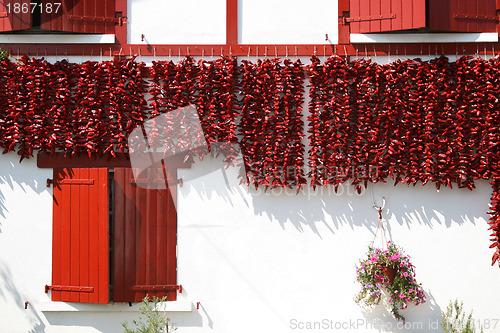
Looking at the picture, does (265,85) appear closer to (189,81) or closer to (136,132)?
(189,81)

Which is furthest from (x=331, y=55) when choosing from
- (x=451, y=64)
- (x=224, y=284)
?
(x=224, y=284)

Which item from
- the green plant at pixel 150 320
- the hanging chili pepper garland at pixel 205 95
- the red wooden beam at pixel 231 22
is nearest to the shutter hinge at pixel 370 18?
the red wooden beam at pixel 231 22

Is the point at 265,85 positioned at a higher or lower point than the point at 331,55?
lower

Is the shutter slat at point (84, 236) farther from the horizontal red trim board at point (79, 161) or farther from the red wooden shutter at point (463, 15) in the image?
the red wooden shutter at point (463, 15)

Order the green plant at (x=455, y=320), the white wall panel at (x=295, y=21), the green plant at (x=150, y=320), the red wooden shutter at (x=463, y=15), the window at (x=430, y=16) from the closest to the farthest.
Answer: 1. the green plant at (x=150, y=320)
2. the green plant at (x=455, y=320)
3. the window at (x=430, y=16)
4. the red wooden shutter at (x=463, y=15)
5. the white wall panel at (x=295, y=21)

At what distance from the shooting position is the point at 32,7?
228 inches

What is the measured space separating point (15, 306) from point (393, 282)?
4324 mm

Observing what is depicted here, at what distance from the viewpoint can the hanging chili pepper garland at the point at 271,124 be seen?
5711 mm

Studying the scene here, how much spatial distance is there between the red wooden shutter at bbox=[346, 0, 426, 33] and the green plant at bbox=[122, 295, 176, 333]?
3873mm

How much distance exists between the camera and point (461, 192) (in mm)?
5855

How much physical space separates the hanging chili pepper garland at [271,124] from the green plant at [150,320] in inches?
69.5

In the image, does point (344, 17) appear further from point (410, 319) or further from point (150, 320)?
point (150, 320)

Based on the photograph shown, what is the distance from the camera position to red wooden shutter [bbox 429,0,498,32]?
19.2 ft

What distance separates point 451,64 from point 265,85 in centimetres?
217
